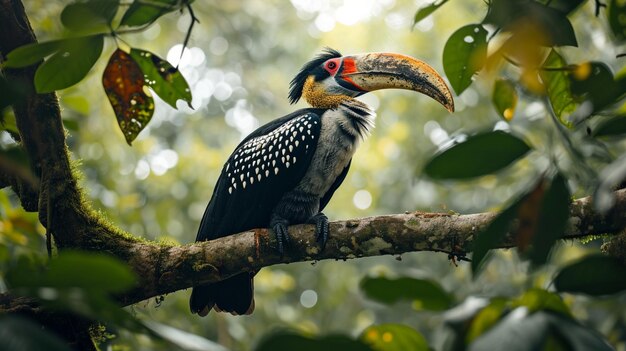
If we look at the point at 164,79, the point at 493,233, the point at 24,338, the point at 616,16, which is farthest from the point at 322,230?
the point at 24,338

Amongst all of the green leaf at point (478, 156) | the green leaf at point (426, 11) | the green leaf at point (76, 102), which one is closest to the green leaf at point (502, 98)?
the green leaf at point (426, 11)

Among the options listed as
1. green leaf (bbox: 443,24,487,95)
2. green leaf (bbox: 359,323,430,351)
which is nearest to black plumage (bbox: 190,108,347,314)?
green leaf (bbox: 443,24,487,95)

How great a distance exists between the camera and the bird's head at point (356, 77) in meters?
3.94

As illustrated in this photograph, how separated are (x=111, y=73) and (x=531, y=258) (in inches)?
61.2

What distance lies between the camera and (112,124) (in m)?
8.25

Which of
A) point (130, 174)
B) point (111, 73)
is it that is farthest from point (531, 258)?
point (130, 174)

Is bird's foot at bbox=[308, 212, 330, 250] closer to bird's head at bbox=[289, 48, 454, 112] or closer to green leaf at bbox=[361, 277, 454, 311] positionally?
bird's head at bbox=[289, 48, 454, 112]

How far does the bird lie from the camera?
12.8ft

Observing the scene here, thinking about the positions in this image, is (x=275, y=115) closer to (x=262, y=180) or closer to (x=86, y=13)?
(x=262, y=180)

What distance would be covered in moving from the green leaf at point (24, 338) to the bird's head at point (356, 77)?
10.5ft

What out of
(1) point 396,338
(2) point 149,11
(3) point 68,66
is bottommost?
(1) point 396,338

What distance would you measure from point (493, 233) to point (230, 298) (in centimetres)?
307

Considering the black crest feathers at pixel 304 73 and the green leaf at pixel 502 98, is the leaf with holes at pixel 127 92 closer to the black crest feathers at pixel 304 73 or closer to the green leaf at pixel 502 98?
the green leaf at pixel 502 98

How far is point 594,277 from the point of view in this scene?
3.42 feet
